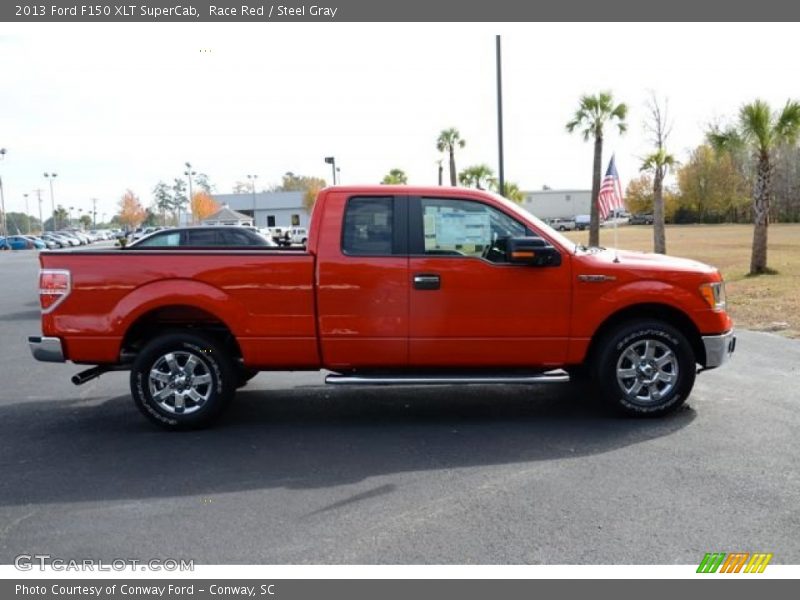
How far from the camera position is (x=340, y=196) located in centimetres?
601

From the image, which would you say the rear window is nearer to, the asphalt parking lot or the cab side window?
the cab side window

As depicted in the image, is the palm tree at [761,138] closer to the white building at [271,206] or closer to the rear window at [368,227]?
the rear window at [368,227]

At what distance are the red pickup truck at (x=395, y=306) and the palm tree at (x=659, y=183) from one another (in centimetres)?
1888

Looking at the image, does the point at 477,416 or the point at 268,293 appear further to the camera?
the point at 477,416

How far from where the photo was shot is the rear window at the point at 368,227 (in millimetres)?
5867

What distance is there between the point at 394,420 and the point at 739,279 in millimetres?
15048

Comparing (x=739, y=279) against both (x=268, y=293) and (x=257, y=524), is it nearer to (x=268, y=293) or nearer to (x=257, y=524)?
(x=268, y=293)

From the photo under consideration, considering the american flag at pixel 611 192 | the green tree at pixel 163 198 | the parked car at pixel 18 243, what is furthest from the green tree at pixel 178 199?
the american flag at pixel 611 192

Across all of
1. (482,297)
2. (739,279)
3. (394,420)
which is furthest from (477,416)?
(739,279)

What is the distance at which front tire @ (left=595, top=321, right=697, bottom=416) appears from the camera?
19.3 feet

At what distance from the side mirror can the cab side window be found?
0.20 metres

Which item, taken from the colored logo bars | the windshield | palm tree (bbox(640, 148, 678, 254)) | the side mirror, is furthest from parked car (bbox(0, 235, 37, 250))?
the colored logo bars

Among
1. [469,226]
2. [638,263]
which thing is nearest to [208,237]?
[469,226]

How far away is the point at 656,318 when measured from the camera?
20.1ft
